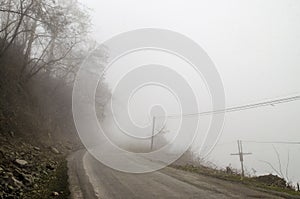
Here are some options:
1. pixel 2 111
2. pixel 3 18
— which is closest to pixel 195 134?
pixel 2 111

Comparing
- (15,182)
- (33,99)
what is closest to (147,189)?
(15,182)

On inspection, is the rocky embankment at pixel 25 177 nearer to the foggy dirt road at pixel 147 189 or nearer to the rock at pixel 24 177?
the rock at pixel 24 177

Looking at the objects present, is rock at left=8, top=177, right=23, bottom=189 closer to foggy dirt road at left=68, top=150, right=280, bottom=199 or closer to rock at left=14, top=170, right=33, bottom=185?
rock at left=14, top=170, right=33, bottom=185

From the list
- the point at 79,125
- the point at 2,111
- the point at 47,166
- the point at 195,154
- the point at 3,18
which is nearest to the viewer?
the point at 47,166

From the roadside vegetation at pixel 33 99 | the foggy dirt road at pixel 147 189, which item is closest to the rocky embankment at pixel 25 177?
the roadside vegetation at pixel 33 99

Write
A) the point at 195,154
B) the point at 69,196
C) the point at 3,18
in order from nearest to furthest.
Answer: the point at 69,196
the point at 3,18
the point at 195,154

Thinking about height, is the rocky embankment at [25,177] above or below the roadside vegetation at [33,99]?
below

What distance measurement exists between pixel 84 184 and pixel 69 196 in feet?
4.77

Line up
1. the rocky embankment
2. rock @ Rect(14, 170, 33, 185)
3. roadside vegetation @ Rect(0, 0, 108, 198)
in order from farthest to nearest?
1. roadside vegetation @ Rect(0, 0, 108, 198)
2. rock @ Rect(14, 170, 33, 185)
3. the rocky embankment

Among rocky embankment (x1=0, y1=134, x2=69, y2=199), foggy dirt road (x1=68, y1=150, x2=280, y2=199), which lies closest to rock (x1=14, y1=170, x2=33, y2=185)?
rocky embankment (x1=0, y1=134, x2=69, y2=199)

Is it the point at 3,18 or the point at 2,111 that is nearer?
the point at 2,111

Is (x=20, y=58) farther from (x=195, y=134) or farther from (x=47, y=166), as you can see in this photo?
(x=195, y=134)

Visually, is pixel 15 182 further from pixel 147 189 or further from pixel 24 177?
pixel 147 189

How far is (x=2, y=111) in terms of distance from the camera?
11.8 m
